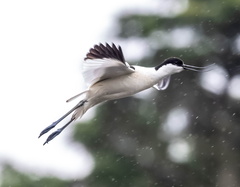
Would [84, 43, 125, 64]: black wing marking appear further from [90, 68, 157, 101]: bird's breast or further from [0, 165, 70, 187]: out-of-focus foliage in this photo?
[0, 165, 70, 187]: out-of-focus foliage

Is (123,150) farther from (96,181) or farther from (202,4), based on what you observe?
(202,4)

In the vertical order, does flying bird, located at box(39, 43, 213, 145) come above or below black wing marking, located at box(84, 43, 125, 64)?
below

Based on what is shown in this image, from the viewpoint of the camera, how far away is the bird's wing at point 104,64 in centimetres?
409

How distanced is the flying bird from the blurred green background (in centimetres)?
331

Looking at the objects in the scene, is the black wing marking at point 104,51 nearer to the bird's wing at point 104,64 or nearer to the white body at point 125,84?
the bird's wing at point 104,64

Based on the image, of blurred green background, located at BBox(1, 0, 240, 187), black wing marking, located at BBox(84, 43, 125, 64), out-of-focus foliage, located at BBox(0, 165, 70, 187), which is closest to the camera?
black wing marking, located at BBox(84, 43, 125, 64)

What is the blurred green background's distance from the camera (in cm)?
778

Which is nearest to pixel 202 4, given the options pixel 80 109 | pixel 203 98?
pixel 203 98

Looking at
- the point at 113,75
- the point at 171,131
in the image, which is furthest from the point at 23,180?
the point at 113,75

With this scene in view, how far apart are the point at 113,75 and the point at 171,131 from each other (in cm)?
377

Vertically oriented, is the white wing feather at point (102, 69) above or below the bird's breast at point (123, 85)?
above

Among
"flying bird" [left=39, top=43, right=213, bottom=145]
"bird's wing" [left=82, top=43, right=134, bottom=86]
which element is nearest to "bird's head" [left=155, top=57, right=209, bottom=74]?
"flying bird" [left=39, top=43, right=213, bottom=145]

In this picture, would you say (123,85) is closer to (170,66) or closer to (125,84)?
(125,84)

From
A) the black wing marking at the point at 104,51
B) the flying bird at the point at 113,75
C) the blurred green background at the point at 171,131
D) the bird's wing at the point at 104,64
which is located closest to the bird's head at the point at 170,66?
the flying bird at the point at 113,75
